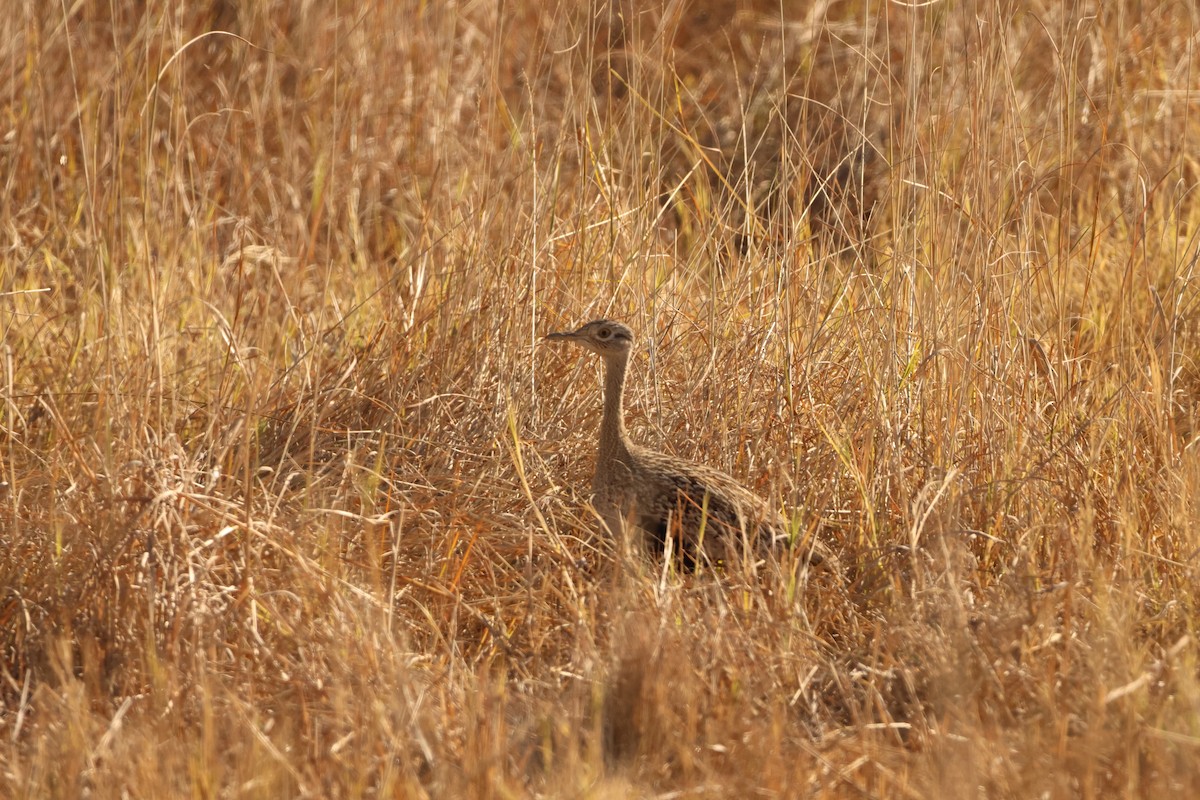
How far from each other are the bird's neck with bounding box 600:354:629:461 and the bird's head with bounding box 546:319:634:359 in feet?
0.09

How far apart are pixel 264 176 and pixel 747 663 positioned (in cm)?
343

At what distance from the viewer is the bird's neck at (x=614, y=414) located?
365cm

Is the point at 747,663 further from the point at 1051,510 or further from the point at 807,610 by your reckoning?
the point at 1051,510

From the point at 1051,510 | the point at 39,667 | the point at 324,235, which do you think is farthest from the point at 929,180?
the point at 324,235

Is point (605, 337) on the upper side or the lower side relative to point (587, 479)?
upper

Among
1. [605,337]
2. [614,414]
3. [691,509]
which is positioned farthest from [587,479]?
[691,509]

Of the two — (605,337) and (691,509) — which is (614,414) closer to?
(605,337)

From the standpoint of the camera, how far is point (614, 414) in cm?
368

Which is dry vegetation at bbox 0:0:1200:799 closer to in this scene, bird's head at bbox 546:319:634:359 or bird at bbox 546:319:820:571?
bird at bbox 546:319:820:571

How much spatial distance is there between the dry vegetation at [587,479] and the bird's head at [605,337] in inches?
9.2

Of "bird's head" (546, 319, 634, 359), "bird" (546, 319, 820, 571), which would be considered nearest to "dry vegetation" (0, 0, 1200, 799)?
"bird" (546, 319, 820, 571)

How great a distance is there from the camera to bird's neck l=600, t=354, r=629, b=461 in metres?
3.65

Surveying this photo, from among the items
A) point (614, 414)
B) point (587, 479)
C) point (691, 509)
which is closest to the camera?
point (691, 509)

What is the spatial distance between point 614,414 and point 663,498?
0.96 feet
